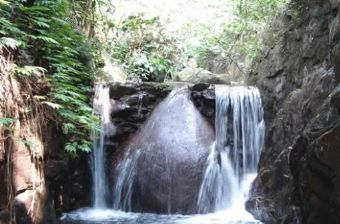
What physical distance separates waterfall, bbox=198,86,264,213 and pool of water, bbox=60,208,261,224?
319 millimetres

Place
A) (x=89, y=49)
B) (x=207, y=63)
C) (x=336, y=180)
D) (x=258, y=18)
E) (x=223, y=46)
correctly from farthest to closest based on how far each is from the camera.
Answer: (x=207, y=63), (x=223, y=46), (x=258, y=18), (x=89, y=49), (x=336, y=180)

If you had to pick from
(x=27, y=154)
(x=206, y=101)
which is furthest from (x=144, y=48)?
(x=27, y=154)

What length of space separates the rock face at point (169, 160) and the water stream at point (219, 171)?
7 centimetres

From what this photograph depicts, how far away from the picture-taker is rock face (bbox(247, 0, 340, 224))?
4156 millimetres

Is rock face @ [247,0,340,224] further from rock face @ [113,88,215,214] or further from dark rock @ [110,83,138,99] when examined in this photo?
dark rock @ [110,83,138,99]

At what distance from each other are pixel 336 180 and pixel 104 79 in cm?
636

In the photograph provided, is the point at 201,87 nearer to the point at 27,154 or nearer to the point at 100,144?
the point at 100,144

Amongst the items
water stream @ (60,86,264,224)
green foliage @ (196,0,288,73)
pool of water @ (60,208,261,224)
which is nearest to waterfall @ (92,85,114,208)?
water stream @ (60,86,264,224)

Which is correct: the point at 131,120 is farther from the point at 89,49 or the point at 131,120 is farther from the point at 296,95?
the point at 296,95

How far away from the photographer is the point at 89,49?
7695 mm

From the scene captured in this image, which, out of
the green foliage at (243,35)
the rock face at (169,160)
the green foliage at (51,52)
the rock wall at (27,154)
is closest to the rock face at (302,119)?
the rock face at (169,160)

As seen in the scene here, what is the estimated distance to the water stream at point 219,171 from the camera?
679cm

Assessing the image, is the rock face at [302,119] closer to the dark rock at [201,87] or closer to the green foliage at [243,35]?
the dark rock at [201,87]

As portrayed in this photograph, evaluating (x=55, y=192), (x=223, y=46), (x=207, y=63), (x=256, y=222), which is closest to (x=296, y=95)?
(x=256, y=222)
